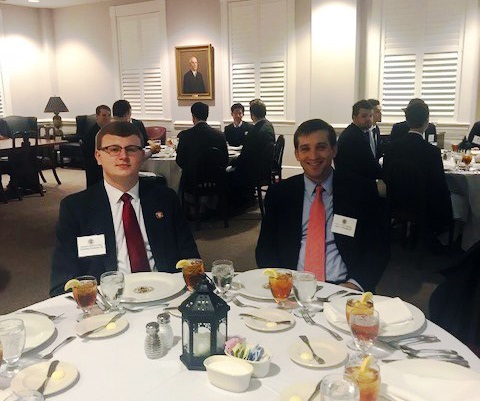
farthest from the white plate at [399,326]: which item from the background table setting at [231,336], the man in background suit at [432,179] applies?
the man in background suit at [432,179]

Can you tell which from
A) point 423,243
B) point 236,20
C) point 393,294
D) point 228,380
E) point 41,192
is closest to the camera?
point 228,380

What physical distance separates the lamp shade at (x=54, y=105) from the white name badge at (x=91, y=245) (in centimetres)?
879

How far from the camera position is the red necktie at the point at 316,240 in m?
2.25

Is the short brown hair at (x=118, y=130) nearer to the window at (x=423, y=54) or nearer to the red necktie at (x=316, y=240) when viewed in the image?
the red necktie at (x=316, y=240)

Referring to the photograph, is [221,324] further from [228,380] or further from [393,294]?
[393,294]

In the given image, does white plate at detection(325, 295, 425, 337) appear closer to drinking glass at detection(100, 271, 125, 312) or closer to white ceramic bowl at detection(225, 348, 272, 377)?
white ceramic bowl at detection(225, 348, 272, 377)

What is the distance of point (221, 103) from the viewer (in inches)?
342

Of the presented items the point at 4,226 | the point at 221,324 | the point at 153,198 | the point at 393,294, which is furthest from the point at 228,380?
the point at 4,226

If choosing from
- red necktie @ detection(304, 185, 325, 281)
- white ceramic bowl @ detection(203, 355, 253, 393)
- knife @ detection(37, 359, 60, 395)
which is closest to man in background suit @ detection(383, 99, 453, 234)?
red necktie @ detection(304, 185, 325, 281)

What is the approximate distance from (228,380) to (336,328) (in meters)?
0.44

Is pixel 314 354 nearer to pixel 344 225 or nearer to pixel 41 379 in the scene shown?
pixel 41 379

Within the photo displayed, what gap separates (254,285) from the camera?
5.76ft

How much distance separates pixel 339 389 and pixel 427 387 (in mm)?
255

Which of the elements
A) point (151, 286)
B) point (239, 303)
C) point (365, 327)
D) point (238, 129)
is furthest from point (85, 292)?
point (238, 129)
